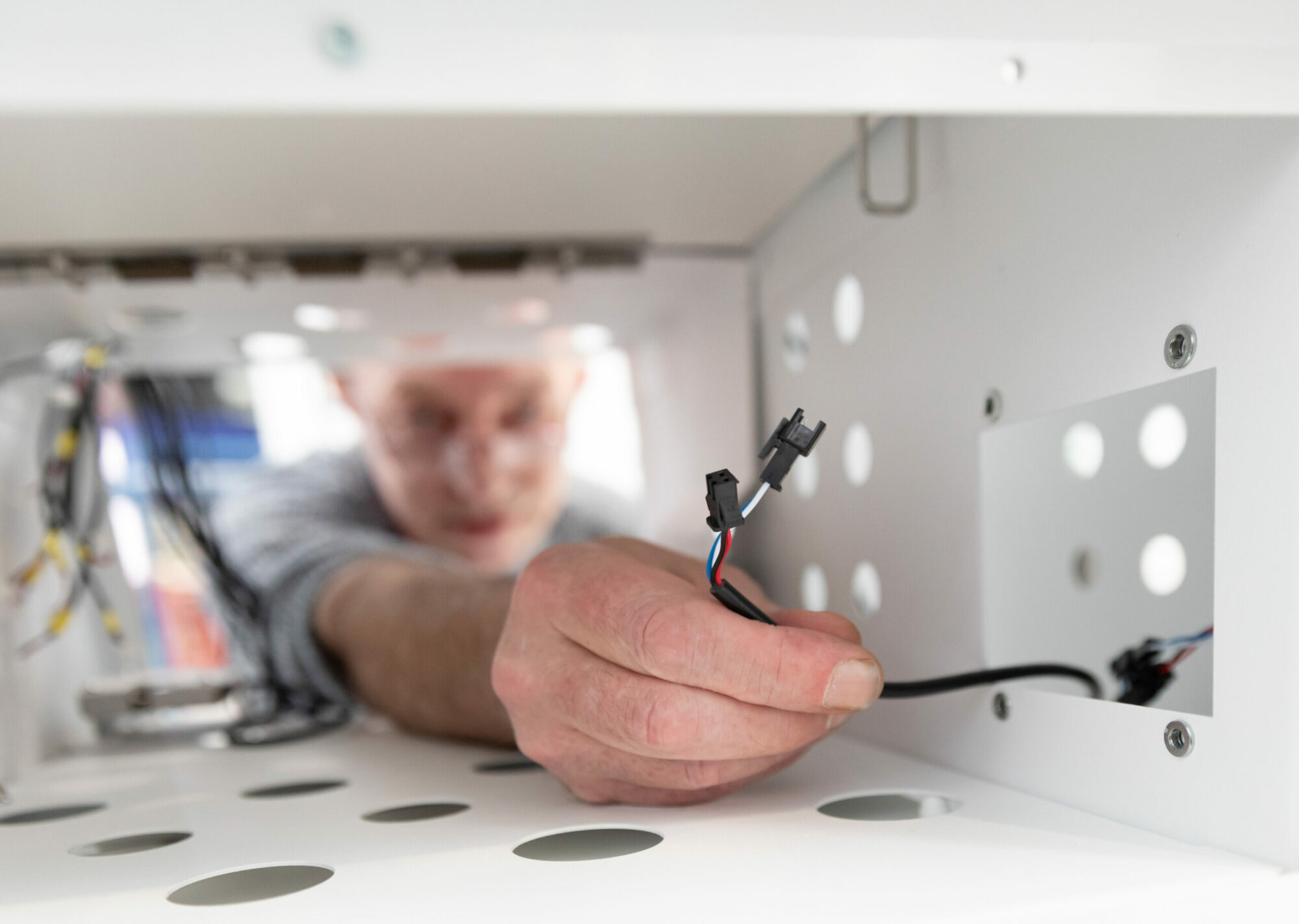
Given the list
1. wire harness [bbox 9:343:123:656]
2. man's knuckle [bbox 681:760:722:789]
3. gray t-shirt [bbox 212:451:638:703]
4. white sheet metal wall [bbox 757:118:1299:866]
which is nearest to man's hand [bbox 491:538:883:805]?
man's knuckle [bbox 681:760:722:789]

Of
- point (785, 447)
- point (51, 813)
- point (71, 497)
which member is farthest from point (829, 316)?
point (71, 497)

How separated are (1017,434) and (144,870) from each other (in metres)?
0.42

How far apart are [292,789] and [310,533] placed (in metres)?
0.71

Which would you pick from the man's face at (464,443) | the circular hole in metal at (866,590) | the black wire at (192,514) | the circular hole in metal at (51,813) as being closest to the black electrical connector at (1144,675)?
the circular hole in metal at (866,590)

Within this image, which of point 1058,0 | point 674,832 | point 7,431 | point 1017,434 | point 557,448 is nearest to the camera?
point 1058,0

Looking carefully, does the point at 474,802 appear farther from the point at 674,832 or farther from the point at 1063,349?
the point at 1063,349

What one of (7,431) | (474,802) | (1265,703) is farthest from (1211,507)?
(7,431)

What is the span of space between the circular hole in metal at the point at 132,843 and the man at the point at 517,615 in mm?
151

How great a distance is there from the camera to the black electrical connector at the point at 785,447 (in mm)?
357

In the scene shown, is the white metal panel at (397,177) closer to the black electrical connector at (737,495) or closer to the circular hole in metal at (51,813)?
the black electrical connector at (737,495)

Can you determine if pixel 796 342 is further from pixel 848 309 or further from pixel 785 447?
pixel 785 447

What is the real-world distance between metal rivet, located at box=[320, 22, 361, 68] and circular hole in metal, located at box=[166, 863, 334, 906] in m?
0.26

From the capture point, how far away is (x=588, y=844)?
0.38 metres

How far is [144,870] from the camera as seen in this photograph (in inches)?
13.9
